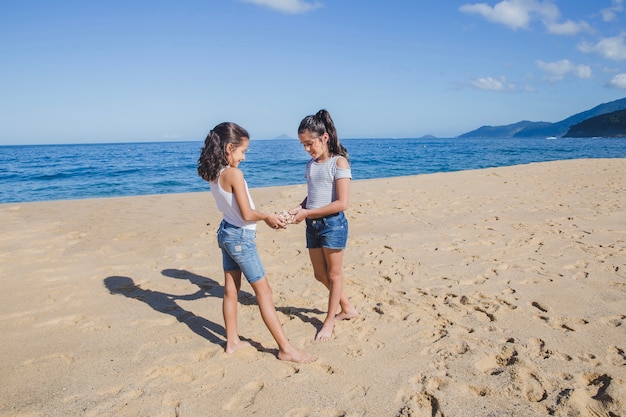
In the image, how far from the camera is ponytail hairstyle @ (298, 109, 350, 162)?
3.30 metres

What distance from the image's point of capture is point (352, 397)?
2.66 metres

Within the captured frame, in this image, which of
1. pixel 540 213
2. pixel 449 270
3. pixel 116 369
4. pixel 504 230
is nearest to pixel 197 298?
pixel 116 369

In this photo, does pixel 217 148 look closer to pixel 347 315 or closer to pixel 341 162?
pixel 341 162

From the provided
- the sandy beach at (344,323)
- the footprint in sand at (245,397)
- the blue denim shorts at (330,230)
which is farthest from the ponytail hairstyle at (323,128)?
the footprint in sand at (245,397)

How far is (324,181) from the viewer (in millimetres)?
3402

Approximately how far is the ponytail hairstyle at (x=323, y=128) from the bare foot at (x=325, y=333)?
1463mm

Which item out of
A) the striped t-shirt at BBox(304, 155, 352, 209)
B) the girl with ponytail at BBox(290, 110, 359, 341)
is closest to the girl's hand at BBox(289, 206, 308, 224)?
the girl with ponytail at BBox(290, 110, 359, 341)

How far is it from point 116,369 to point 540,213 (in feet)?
→ 24.9

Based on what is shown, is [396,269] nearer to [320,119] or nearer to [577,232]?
[320,119]

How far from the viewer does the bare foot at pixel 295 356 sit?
3.10 meters

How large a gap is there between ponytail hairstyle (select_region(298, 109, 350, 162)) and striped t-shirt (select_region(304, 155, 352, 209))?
82 mm

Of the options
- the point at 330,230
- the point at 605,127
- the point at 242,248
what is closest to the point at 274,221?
the point at 242,248

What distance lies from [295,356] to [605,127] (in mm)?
121698

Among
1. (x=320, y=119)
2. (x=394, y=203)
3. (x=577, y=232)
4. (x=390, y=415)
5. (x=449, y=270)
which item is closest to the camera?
(x=390, y=415)
